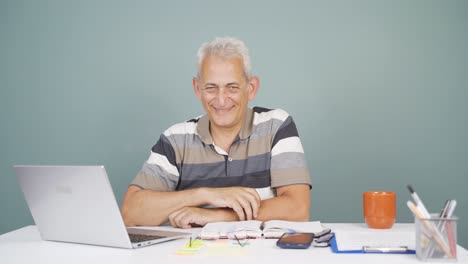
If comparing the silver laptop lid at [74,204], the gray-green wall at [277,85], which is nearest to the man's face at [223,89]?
the gray-green wall at [277,85]

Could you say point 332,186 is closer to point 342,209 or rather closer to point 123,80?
point 342,209

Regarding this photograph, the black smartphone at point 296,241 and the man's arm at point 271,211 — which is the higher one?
the black smartphone at point 296,241

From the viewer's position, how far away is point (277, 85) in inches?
117

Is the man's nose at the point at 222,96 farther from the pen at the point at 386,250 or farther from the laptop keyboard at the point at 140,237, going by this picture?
the pen at the point at 386,250

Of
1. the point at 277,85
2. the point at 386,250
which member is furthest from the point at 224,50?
the point at 386,250

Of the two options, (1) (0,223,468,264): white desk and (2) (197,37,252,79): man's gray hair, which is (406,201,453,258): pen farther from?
(2) (197,37,252,79): man's gray hair

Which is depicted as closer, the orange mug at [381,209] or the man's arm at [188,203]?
the orange mug at [381,209]

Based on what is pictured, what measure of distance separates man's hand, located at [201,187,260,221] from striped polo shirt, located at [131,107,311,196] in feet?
1.19

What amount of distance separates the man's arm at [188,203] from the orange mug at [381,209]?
376 mm

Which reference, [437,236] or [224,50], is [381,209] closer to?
[437,236]

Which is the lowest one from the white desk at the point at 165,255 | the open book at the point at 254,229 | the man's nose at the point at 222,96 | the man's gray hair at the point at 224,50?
the open book at the point at 254,229

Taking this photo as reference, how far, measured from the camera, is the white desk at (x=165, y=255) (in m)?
1.17

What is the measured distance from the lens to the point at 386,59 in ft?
9.57

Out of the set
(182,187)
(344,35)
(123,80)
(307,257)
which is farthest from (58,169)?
(344,35)
